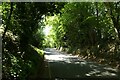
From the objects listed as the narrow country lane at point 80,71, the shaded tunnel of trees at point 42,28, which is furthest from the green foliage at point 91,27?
the narrow country lane at point 80,71

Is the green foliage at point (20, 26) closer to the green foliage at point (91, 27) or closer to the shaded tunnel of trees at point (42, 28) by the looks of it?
the shaded tunnel of trees at point (42, 28)

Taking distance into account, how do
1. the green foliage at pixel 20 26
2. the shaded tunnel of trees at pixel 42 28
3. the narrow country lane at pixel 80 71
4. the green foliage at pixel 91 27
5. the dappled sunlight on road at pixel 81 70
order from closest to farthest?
the shaded tunnel of trees at pixel 42 28, the green foliage at pixel 20 26, the narrow country lane at pixel 80 71, the dappled sunlight on road at pixel 81 70, the green foliage at pixel 91 27

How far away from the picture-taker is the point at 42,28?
27.6 metres

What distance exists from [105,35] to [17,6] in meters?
21.4

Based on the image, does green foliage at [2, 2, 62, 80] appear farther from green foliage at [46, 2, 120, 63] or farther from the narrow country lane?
green foliage at [46, 2, 120, 63]

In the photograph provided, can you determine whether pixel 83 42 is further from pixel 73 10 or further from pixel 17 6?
pixel 17 6

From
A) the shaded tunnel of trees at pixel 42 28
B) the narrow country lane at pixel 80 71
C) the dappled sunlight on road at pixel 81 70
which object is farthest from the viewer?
the dappled sunlight on road at pixel 81 70

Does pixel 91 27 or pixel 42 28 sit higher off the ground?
pixel 91 27

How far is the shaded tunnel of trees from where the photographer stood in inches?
348

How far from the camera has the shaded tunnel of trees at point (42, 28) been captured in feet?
29.0

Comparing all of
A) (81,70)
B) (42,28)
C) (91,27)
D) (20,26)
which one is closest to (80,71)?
(81,70)

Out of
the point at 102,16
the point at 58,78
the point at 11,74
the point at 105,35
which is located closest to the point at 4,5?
the point at 11,74

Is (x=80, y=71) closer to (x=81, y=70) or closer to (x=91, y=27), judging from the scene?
(x=81, y=70)

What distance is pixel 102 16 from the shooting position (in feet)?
89.8
